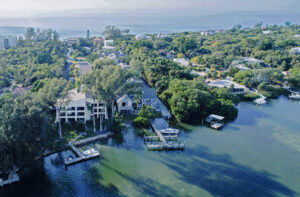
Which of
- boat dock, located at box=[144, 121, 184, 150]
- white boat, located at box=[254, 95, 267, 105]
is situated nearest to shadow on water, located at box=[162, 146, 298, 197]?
boat dock, located at box=[144, 121, 184, 150]

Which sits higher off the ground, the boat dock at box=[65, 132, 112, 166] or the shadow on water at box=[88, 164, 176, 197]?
the boat dock at box=[65, 132, 112, 166]

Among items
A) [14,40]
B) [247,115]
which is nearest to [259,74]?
[247,115]

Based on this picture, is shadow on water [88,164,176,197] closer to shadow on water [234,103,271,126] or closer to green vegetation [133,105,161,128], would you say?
green vegetation [133,105,161,128]

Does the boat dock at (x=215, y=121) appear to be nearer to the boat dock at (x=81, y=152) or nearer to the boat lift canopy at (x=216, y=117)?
the boat lift canopy at (x=216, y=117)

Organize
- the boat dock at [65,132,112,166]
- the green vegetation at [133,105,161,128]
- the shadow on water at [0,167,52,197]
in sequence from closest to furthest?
the shadow on water at [0,167,52,197], the boat dock at [65,132,112,166], the green vegetation at [133,105,161,128]

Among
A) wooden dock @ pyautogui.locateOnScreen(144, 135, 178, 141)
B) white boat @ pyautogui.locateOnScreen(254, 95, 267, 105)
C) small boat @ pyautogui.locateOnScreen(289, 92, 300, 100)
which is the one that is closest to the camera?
wooden dock @ pyautogui.locateOnScreen(144, 135, 178, 141)

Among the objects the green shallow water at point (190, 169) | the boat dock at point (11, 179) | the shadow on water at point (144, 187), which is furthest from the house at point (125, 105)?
the boat dock at point (11, 179)

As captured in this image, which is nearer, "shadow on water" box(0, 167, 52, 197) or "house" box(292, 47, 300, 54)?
"shadow on water" box(0, 167, 52, 197)

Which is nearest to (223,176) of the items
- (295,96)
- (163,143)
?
(163,143)
